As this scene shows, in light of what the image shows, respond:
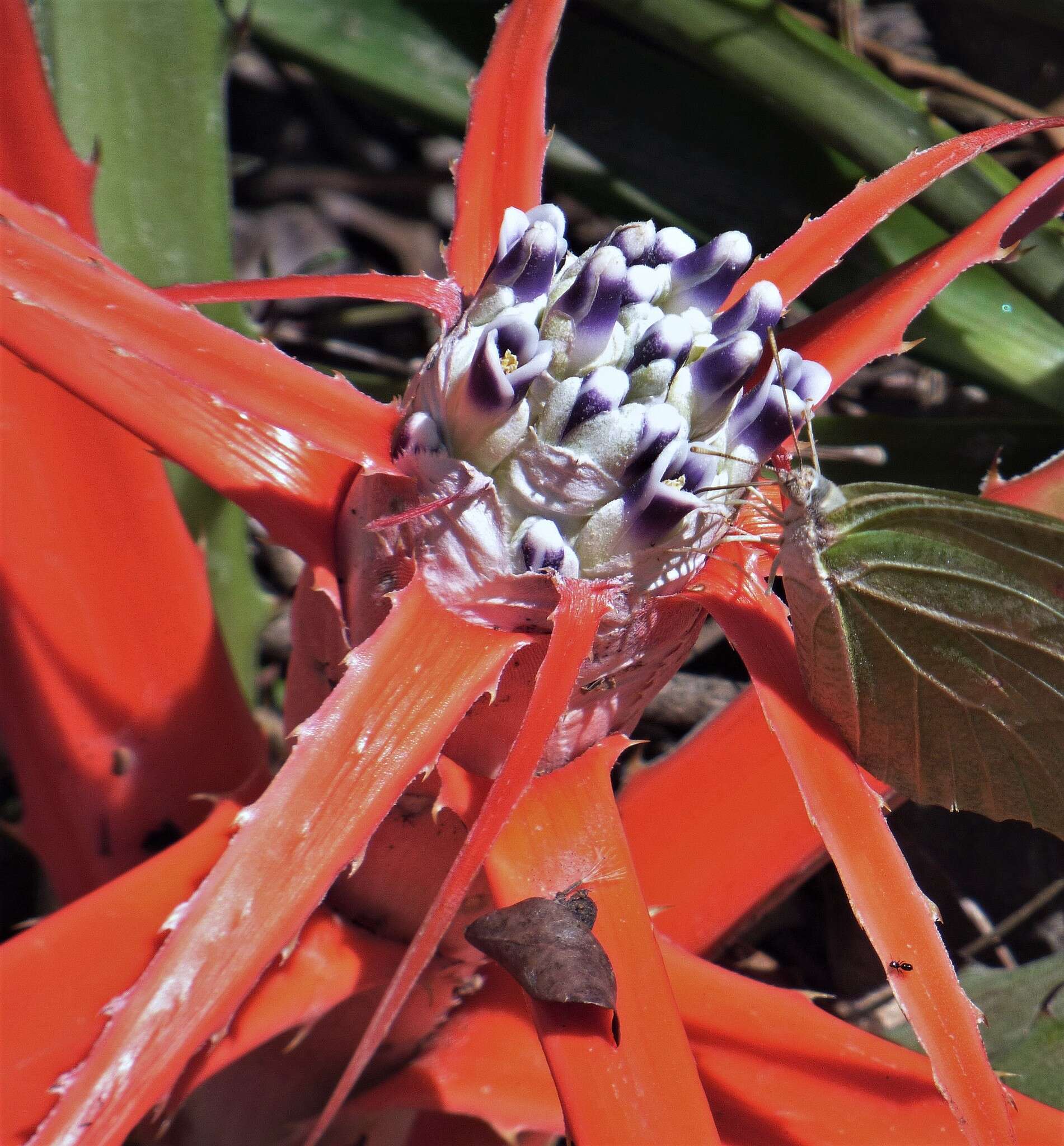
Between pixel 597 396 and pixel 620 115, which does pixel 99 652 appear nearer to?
pixel 597 396

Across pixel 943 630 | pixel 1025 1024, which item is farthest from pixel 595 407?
pixel 1025 1024

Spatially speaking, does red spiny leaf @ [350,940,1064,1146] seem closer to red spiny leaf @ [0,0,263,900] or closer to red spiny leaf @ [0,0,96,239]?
red spiny leaf @ [0,0,263,900]

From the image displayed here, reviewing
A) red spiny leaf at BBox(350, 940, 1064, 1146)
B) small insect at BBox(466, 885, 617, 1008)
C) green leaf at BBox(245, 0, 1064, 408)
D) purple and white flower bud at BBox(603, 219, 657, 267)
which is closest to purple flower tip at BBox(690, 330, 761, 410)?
purple and white flower bud at BBox(603, 219, 657, 267)

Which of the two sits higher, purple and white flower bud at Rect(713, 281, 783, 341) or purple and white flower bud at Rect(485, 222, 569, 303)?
purple and white flower bud at Rect(485, 222, 569, 303)

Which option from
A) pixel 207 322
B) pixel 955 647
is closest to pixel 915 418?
pixel 955 647

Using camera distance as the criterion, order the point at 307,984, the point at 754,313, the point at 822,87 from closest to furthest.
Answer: the point at 754,313
the point at 307,984
the point at 822,87

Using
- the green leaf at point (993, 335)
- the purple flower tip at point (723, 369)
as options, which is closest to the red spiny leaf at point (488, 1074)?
the purple flower tip at point (723, 369)
